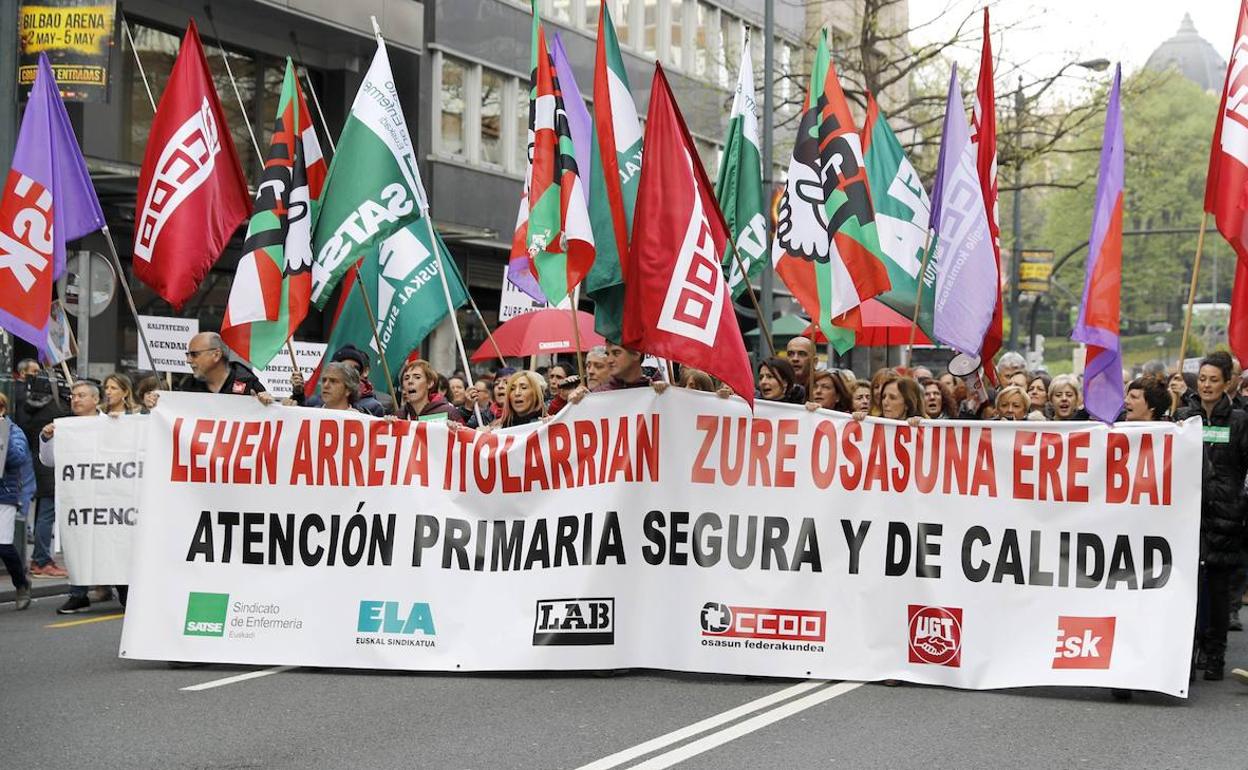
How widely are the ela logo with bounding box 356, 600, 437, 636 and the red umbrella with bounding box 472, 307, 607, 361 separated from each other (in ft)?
24.1

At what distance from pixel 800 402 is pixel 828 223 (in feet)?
3.57

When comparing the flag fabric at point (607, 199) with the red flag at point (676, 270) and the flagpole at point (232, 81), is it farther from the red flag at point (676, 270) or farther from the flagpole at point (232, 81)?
the flagpole at point (232, 81)

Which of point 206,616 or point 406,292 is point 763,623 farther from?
point 406,292

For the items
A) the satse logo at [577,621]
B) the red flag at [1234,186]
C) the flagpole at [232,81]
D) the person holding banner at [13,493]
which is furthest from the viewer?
the flagpole at [232,81]

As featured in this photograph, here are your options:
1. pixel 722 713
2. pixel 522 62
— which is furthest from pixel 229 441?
pixel 522 62

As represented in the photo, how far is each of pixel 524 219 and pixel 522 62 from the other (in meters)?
16.8

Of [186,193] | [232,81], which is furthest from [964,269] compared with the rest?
[232,81]

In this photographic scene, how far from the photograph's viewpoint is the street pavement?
693 cm

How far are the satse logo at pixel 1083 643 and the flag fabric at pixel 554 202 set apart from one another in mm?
3147

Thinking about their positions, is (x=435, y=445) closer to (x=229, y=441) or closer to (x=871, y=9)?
(x=229, y=441)

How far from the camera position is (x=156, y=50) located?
2280cm

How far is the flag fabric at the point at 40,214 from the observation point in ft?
38.1

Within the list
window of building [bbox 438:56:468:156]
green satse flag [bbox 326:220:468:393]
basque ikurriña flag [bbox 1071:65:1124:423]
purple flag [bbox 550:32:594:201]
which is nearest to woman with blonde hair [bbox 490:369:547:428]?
green satse flag [bbox 326:220:468:393]

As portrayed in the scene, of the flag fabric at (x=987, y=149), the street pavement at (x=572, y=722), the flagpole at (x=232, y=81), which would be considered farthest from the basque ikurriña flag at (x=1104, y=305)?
the flagpole at (x=232, y=81)
